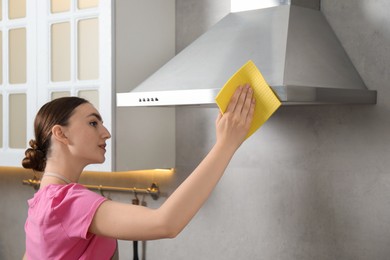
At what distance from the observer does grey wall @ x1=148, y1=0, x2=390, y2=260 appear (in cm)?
221

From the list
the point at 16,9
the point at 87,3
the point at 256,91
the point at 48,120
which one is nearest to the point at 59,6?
the point at 87,3

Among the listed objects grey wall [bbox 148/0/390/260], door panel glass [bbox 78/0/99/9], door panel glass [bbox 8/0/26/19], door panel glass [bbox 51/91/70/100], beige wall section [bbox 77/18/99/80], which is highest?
door panel glass [bbox 8/0/26/19]

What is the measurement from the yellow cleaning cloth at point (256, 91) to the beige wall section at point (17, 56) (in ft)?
4.77

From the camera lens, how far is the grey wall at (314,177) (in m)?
2.21

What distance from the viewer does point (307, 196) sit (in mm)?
2383

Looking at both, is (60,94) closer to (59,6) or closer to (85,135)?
(59,6)

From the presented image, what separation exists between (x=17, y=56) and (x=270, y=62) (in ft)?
4.08

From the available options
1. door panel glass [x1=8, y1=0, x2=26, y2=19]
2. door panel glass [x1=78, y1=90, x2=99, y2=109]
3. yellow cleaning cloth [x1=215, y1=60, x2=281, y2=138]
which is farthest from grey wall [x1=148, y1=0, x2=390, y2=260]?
yellow cleaning cloth [x1=215, y1=60, x2=281, y2=138]

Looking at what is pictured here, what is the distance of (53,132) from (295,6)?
87 cm

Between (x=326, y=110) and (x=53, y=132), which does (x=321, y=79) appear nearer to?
(x=326, y=110)

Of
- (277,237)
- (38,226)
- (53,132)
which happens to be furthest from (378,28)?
(38,226)

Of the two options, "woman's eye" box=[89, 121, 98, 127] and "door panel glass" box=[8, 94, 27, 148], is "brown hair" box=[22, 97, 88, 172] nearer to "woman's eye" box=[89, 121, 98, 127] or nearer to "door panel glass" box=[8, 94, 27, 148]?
"woman's eye" box=[89, 121, 98, 127]

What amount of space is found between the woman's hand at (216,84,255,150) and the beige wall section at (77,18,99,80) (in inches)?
41.7

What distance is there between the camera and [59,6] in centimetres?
266
